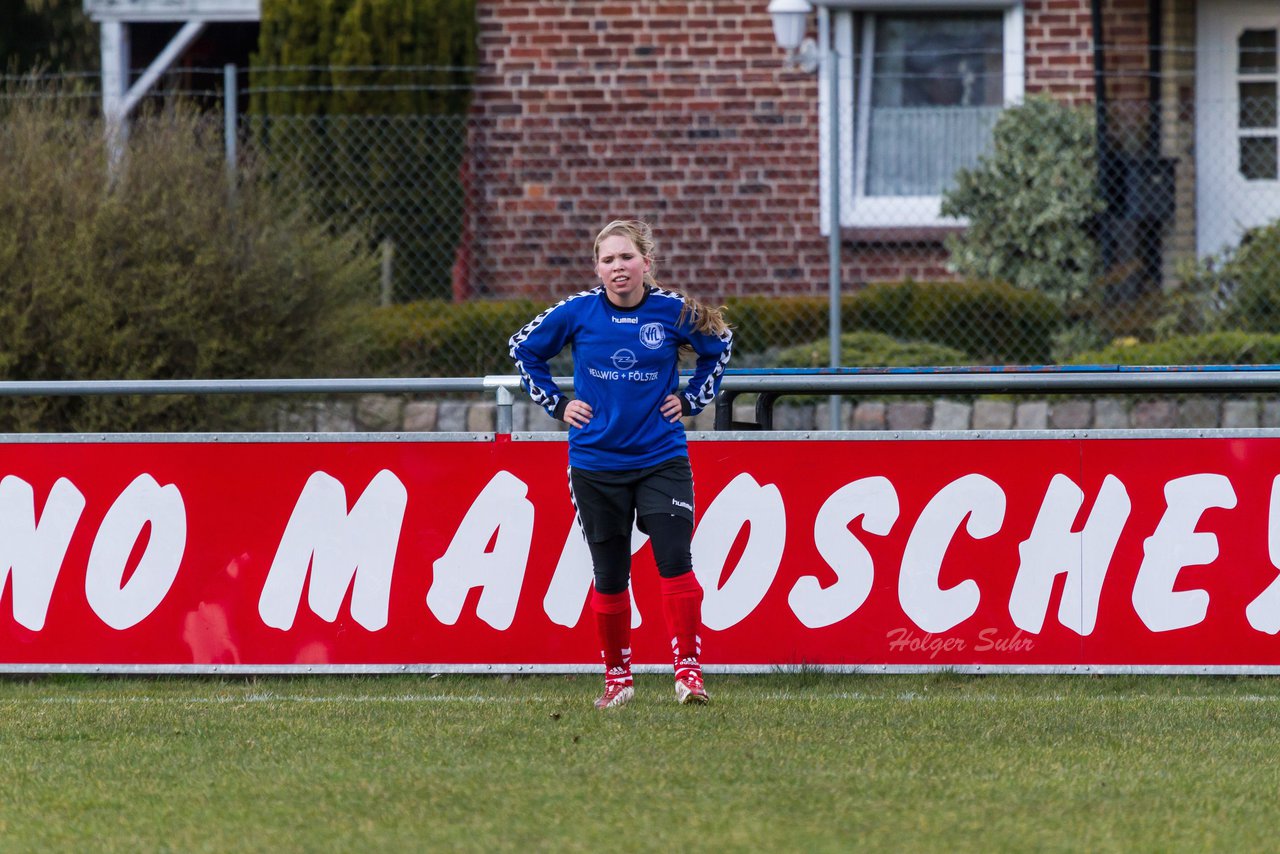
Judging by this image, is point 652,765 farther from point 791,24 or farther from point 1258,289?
Result: point 791,24

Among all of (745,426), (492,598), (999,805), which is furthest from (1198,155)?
(999,805)

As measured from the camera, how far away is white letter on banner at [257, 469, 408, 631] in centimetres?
734

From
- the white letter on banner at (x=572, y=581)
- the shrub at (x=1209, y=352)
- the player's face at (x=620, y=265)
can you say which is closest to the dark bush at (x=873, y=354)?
the shrub at (x=1209, y=352)

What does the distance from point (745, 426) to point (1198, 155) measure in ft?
27.0

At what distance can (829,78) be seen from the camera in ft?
36.0

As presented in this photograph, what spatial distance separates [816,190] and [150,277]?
19.7ft

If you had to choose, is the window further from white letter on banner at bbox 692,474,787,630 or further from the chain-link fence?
white letter on banner at bbox 692,474,787,630

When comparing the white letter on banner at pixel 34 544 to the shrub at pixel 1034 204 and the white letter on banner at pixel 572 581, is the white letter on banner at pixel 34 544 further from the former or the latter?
the shrub at pixel 1034 204

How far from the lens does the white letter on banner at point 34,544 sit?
7.46 meters

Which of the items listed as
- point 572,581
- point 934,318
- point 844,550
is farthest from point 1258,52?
point 572,581

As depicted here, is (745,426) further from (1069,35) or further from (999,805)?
(1069,35)

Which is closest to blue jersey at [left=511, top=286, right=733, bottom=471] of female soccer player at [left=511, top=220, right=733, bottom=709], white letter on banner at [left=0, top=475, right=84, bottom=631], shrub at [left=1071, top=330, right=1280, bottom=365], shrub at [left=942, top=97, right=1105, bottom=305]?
female soccer player at [left=511, top=220, right=733, bottom=709]

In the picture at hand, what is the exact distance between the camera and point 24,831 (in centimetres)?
472

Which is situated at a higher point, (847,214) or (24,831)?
(847,214)
